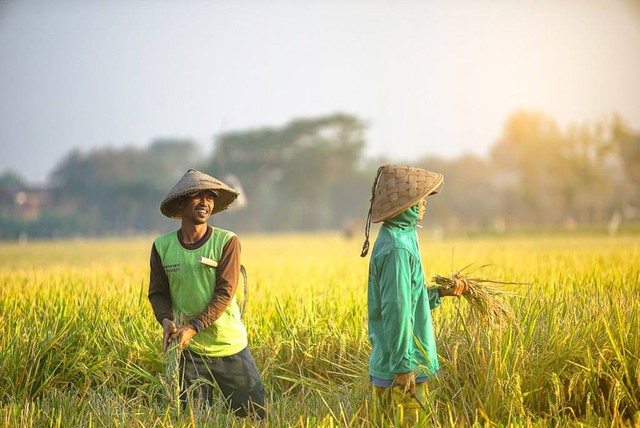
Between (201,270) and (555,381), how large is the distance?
1.62 meters

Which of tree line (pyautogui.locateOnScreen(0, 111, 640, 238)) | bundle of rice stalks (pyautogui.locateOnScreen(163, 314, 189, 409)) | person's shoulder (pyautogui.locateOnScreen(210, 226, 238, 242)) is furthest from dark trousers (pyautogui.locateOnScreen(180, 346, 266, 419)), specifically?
tree line (pyautogui.locateOnScreen(0, 111, 640, 238))

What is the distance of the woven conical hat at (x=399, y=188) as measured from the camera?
2630 millimetres

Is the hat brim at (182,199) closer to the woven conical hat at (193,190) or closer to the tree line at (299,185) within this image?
the woven conical hat at (193,190)

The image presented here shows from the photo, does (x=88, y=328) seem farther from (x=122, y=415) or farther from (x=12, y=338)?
(x=122, y=415)

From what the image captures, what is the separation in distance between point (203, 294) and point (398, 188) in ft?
3.54

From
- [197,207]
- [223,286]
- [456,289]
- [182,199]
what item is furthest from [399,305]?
[182,199]

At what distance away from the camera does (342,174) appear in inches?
2035


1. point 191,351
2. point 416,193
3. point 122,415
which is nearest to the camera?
point 416,193

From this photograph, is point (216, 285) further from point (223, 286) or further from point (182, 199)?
point (182, 199)

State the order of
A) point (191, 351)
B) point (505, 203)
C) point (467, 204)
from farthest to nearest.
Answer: point (467, 204)
point (505, 203)
point (191, 351)

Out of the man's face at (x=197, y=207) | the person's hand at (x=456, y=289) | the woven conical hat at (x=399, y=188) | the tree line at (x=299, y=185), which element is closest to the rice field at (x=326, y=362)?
the person's hand at (x=456, y=289)

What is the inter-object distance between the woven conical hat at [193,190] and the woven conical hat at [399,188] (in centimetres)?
86

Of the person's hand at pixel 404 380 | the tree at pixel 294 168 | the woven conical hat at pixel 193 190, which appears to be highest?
the tree at pixel 294 168

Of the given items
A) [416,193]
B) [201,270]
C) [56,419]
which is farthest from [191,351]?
[416,193]
